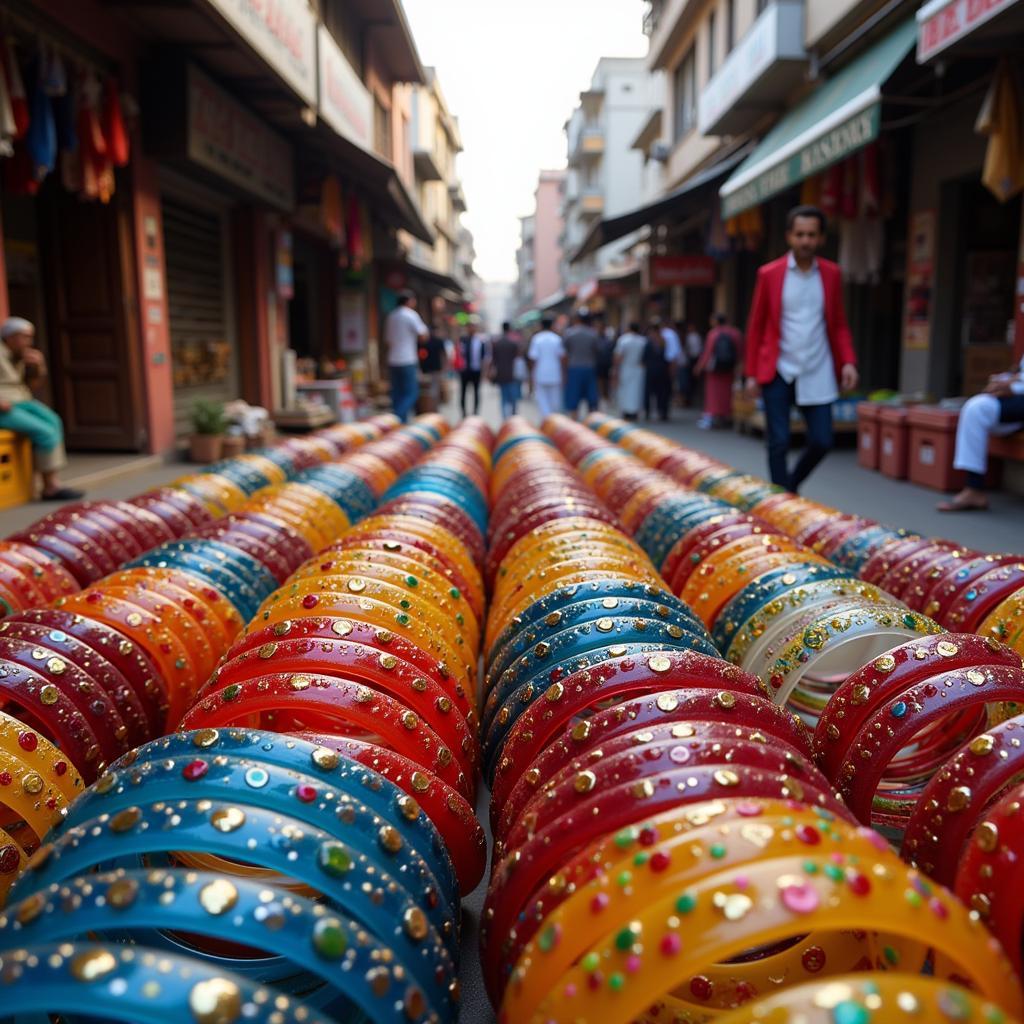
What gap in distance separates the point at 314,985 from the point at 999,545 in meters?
5.19

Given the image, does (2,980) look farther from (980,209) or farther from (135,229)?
(980,209)

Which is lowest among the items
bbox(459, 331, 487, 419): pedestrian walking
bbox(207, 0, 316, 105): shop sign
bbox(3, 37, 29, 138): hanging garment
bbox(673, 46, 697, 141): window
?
bbox(459, 331, 487, 419): pedestrian walking

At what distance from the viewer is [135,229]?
9.34 meters

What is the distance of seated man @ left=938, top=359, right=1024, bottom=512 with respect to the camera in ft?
22.5

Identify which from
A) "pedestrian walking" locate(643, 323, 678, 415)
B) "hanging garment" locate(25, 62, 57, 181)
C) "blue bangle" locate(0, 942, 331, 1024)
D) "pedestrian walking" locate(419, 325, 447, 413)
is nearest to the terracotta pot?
"hanging garment" locate(25, 62, 57, 181)

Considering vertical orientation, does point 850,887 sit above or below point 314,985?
above

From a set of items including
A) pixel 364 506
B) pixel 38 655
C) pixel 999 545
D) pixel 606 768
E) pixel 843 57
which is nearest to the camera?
pixel 606 768

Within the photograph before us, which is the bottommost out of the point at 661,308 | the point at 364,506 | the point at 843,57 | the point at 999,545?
the point at 999,545

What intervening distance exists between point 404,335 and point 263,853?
11.8 metres

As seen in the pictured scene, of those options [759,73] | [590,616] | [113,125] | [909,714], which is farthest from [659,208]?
[909,714]

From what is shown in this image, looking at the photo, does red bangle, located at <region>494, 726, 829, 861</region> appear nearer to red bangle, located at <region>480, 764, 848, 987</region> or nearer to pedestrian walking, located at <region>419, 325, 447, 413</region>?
red bangle, located at <region>480, 764, 848, 987</region>

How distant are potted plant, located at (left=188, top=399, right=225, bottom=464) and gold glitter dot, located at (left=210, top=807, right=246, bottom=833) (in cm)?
949

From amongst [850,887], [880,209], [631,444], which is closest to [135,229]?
[631,444]

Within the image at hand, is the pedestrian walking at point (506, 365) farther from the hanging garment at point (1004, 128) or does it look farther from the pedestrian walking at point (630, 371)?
the hanging garment at point (1004, 128)
